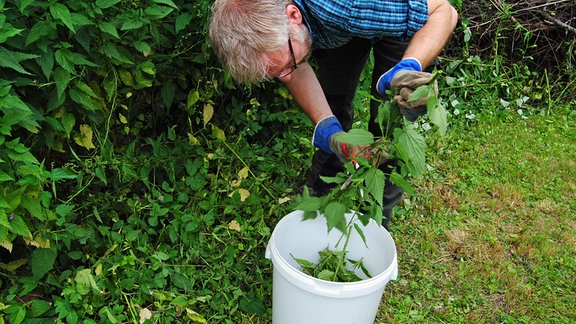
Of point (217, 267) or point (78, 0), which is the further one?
point (217, 267)

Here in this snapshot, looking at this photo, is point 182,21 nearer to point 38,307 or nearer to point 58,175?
point 58,175

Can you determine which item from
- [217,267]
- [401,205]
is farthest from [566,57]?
[217,267]

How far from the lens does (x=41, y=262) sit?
6.61 feet

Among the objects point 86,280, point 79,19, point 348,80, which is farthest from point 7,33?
point 348,80

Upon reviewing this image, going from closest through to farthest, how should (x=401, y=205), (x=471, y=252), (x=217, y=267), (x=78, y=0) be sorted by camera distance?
(x=78, y=0) → (x=217, y=267) → (x=471, y=252) → (x=401, y=205)

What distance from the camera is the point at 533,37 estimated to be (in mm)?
4035

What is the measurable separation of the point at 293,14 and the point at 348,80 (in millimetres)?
772

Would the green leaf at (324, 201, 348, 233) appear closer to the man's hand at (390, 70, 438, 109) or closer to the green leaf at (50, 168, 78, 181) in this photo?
the man's hand at (390, 70, 438, 109)

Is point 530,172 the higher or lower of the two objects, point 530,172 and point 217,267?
the lower

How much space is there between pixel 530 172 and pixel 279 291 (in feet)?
6.41

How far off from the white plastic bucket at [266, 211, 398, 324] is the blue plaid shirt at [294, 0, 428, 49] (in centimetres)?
69

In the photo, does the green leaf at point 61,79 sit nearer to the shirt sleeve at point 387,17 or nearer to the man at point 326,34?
the man at point 326,34

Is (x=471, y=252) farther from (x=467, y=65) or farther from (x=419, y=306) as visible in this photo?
(x=467, y=65)

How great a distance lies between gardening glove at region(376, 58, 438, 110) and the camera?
1695mm
